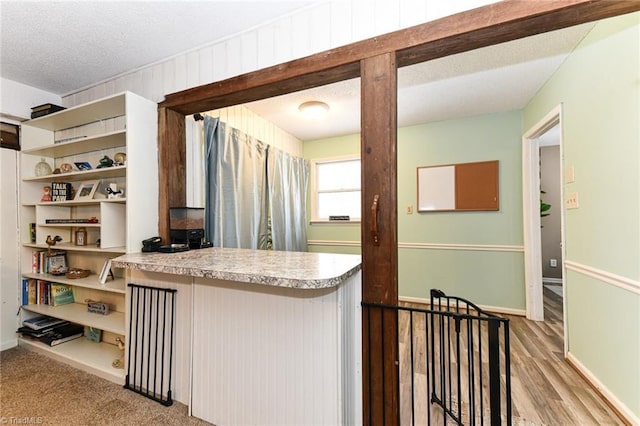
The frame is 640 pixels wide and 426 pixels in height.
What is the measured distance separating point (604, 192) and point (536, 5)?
52.5 inches

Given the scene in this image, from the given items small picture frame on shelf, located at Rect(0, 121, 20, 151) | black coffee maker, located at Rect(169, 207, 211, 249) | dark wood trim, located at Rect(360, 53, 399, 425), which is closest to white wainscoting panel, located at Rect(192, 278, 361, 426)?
dark wood trim, located at Rect(360, 53, 399, 425)

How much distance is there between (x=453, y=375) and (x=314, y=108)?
8.98 feet

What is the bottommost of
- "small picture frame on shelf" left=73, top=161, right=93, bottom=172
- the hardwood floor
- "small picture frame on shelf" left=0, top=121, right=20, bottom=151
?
the hardwood floor

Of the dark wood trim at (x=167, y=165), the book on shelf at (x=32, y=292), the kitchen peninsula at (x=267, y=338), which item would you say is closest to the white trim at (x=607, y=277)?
the kitchen peninsula at (x=267, y=338)

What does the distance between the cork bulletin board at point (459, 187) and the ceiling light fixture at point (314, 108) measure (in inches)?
61.4

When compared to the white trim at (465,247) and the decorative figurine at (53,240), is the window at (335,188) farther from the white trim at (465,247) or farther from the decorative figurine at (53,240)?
the decorative figurine at (53,240)

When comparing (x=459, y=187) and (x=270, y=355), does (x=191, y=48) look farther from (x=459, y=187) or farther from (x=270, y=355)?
(x=459, y=187)

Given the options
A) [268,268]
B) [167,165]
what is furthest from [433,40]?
[167,165]

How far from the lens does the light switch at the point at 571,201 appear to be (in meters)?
2.06

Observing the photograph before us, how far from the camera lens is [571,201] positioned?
2.12 meters

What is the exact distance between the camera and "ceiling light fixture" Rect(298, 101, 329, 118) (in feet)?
9.40

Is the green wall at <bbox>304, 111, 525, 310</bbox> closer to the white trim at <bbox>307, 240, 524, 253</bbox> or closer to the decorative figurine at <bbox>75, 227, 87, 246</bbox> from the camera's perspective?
the white trim at <bbox>307, 240, 524, 253</bbox>

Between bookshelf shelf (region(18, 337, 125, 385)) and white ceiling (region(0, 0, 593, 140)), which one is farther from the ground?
white ceiling (region(0, 0, 593, 140))

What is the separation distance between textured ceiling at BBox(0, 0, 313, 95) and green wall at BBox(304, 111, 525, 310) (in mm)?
2556
